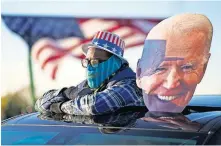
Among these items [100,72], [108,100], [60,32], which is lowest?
[108,100]

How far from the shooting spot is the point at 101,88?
2.80 m

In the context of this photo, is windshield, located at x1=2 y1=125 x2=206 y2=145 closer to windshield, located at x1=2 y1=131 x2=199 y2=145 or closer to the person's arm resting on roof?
windshield, located at x1=2 y1=131 x2=199 y2=145

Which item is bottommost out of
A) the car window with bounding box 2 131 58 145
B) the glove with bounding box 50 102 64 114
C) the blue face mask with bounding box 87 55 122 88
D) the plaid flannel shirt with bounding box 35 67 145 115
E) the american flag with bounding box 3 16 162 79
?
the car window with bounding box 2 131 58 145

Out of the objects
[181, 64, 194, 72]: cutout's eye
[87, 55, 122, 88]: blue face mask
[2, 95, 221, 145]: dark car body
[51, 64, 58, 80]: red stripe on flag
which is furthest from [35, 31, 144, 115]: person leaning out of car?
[51, 64, 58, 80]: red stripe on flag

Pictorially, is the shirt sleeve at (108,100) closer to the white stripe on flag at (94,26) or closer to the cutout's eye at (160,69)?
the cutout's eye at (160,69)

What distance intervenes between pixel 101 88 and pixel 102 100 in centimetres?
30

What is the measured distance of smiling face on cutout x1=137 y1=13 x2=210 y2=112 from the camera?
104 inches

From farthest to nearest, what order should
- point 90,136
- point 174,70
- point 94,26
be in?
point 94,26 → point 174,70 → point 90,136

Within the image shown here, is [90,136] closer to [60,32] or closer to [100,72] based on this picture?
[100,72]

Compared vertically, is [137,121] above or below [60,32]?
below

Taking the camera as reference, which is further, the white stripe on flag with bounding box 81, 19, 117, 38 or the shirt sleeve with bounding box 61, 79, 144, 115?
the white stripe on flag with bounding box 81, 19, 117, 38

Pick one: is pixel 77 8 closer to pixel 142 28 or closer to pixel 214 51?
pixel 142 28

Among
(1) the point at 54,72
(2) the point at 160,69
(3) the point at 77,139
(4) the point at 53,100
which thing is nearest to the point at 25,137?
(3) the point at 77,139

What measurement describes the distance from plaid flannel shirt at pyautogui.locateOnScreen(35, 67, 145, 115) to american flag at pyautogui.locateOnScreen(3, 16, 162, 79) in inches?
26.6
